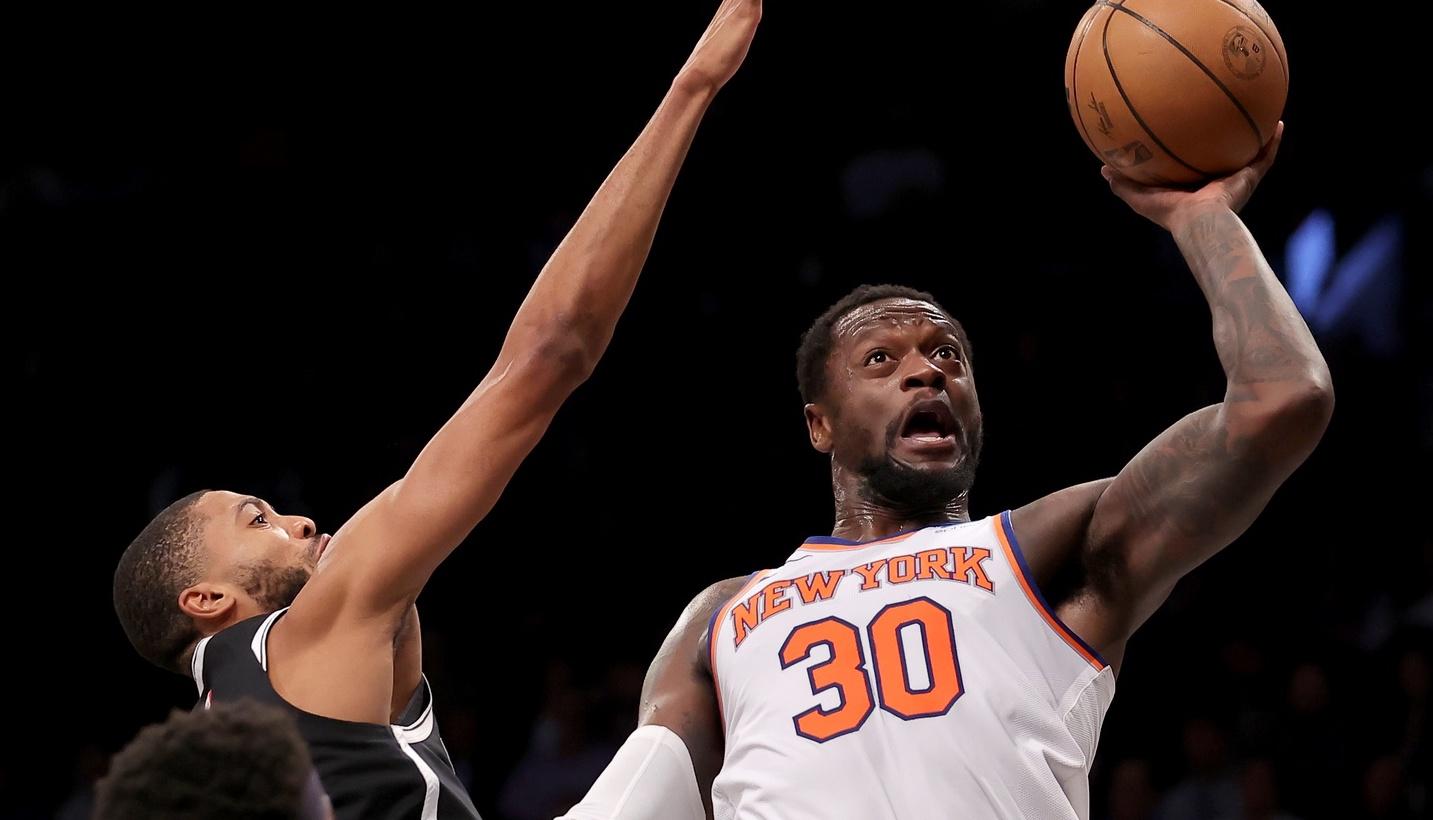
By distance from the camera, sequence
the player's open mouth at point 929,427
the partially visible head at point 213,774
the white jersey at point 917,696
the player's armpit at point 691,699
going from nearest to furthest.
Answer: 1. the partially visible head at point 213,774
2. the white jersey at point 917,696
3. the player's armpit at point 691,699
4. the player's open mouth at point 929,427

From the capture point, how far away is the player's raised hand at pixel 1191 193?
9.43ft

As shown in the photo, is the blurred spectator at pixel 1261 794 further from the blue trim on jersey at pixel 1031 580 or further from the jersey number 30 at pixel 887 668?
the jersey number 30 at pixel 887 668

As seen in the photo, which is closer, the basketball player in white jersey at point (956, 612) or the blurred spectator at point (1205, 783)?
the basketball player in white jersey at point (956, 612)

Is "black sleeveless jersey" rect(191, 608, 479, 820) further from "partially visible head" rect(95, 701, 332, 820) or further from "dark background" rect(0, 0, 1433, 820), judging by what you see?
"dark background" rect(0, 0, 1433, 820)

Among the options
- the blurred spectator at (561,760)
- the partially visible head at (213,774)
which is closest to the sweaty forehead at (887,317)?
the partially visible head at (213,774)

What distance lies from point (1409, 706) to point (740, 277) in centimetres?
364

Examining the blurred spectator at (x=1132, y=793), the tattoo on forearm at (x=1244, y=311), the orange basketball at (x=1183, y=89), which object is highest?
the orange basketball at (x=1183, y=89)

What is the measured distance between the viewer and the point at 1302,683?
6.13 m

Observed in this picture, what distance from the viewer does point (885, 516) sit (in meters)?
3.40

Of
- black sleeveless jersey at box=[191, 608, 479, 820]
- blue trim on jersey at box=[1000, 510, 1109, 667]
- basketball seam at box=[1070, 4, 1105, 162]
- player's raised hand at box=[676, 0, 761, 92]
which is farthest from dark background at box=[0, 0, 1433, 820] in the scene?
player's raised hand at box=[676, 0, 761, 92]

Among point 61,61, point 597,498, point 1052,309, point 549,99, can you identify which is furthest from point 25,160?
point 1052,309

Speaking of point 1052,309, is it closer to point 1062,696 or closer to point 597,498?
point 597,498

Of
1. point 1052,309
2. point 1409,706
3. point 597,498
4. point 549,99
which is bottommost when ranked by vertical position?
point 1409,706

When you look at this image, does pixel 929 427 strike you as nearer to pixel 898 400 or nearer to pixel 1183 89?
pixel 898 400
